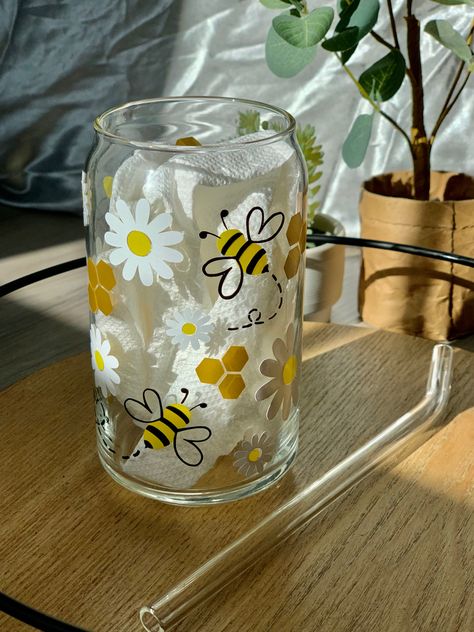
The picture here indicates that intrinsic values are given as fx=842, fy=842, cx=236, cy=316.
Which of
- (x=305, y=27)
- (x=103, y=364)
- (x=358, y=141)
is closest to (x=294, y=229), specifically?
(x=103, y=364)

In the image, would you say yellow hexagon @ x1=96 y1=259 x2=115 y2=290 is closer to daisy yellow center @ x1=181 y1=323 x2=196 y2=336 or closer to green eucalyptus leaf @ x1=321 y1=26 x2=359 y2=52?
daisy yellow center @ x1=181 y1=323 x2=196 y2=336

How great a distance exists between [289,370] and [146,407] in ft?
0.24

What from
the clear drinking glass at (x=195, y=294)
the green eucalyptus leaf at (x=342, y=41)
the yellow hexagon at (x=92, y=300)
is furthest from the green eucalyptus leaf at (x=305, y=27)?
the yellow hexagon at (x=92, y=300)

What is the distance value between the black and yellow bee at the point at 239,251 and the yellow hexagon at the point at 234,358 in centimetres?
3

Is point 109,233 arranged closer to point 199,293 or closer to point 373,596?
point 199,293

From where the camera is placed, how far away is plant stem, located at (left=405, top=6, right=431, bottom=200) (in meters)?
0.75

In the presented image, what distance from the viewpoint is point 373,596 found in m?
0.38

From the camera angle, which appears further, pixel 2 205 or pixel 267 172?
pixel 2 205

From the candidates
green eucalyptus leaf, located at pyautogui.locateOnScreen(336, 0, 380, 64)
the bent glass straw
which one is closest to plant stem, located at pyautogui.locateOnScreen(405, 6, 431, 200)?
green eucalyptus leaf, located at pyautogui.locateOnScreen(336, 0, 380, 64)

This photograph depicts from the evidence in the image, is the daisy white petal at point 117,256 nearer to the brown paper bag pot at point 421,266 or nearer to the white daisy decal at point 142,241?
the white daisy decal at point 142,241

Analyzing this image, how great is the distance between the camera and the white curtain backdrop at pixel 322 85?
110cm

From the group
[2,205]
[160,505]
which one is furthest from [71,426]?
[2,205]

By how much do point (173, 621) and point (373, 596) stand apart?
0.30ft

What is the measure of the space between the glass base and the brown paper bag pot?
41cm
